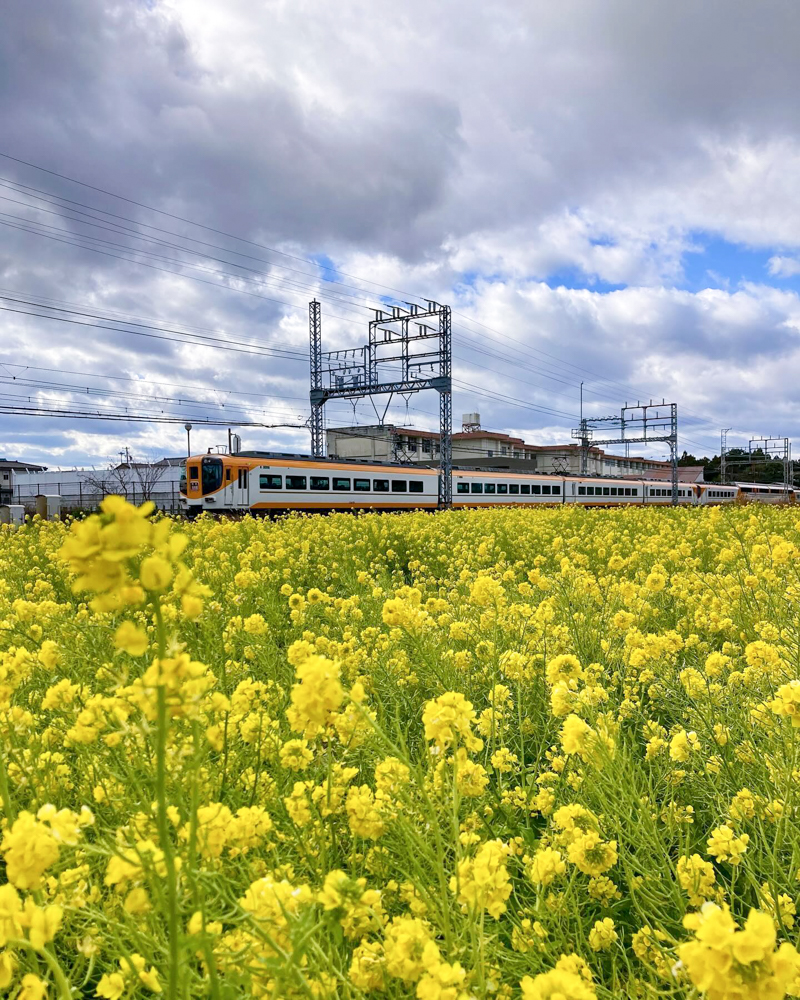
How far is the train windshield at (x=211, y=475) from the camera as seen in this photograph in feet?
58.4

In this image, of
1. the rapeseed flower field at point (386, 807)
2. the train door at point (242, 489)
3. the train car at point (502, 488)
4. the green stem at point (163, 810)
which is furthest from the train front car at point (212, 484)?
the green stem at point (163, 810)

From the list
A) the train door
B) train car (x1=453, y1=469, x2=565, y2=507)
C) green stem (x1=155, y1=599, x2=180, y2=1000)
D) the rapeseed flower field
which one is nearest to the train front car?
the train door

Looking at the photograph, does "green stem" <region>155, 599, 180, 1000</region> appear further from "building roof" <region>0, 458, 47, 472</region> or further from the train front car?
"building roof" <region>0, 458, 47, 472</region>

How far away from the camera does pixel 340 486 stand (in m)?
20.5

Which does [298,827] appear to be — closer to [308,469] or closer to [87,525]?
[87,525]

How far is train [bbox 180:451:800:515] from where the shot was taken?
59.0 feet

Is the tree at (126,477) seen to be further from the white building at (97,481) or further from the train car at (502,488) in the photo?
the train car at (502,488)

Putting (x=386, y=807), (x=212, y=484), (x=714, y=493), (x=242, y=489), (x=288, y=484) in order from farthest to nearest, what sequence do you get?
(x=714, y=493) < (x=288, y=484) < (x=242, y=489) < (x=212, y=484) < (x=386, y=807)

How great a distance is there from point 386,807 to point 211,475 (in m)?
17.5

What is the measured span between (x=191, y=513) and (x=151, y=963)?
18827mm

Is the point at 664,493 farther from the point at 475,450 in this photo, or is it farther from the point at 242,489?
the point at 242,489

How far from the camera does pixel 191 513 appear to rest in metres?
18.9

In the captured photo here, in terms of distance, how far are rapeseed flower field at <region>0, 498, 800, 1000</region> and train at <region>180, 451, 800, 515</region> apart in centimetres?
1473

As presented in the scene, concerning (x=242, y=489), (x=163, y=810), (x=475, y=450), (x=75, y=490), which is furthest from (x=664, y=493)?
(x=75, y=490)
